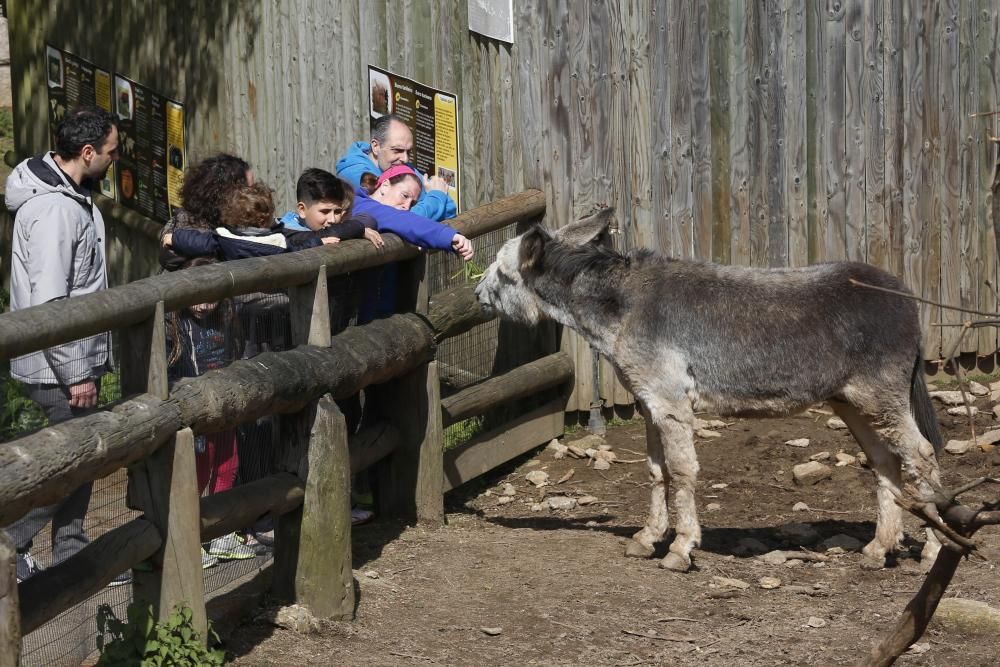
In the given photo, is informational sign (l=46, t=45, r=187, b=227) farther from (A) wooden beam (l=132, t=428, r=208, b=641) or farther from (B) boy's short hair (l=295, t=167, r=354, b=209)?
(A) wooden beam (l=132, t=428, r=208, b=641)

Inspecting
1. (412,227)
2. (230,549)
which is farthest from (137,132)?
(230,549)

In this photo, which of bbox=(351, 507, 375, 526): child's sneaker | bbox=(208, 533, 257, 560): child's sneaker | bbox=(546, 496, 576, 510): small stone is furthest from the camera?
bbox=(546, 496, 576, 510): small stone

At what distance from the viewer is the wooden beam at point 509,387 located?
782 cm

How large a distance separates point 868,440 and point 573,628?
202 cm

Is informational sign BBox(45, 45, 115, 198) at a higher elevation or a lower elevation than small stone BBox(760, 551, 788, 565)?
higher

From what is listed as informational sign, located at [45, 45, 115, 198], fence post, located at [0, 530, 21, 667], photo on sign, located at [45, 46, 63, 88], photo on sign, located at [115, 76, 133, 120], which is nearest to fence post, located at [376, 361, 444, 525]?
fence post, located at [0, 530, 21, 667]

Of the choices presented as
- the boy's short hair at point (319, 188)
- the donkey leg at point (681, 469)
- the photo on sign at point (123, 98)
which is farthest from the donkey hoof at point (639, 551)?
the photo on sign at point (123, 98)

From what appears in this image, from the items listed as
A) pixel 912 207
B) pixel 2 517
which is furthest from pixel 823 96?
pixel 2 517

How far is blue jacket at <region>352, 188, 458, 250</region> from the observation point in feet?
22.4

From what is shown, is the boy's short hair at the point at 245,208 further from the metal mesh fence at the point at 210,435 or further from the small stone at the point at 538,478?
the small stone at the point at 538,478

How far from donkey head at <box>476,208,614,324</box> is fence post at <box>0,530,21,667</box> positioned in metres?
3.82

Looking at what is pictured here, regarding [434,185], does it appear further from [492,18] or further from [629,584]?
[629,584]

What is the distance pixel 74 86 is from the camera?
464 inches

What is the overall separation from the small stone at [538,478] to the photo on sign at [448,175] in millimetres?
1969
